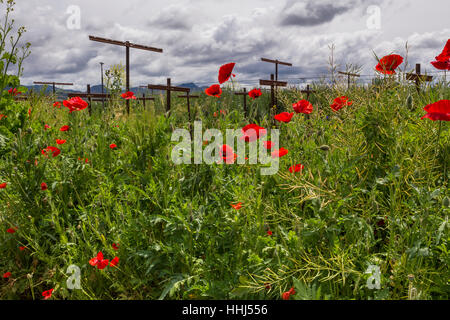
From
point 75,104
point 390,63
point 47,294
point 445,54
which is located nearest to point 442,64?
point 445,54

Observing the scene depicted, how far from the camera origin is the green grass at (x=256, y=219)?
1.56 meters

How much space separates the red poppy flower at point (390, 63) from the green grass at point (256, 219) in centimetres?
12

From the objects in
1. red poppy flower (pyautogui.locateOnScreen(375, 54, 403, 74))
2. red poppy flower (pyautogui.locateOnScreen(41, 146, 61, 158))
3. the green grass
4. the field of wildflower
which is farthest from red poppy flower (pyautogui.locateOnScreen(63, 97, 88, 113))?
red poppy flower (pyautogui.locateOnScreen(375, 54, 403, 74))

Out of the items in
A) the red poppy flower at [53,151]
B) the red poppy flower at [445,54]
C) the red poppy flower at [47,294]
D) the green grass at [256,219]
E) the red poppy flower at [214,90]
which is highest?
the red poppy flower at [445,54]

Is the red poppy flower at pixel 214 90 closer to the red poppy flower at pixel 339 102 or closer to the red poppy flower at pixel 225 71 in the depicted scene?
the red poppy flower at pixel 225 71

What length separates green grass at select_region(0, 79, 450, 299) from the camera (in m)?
1.56

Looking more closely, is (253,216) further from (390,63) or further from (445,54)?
(445,54)

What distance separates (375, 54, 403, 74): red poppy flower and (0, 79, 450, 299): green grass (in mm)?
125

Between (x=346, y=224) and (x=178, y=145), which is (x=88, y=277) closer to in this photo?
(x=178, y=145)

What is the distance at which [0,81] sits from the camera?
2646 millimetres

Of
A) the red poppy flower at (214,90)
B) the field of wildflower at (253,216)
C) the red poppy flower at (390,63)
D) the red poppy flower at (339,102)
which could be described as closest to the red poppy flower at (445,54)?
the field of wildflower at (253,216)

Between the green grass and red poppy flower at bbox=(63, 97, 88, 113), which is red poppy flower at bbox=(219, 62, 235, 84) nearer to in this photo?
the green grass

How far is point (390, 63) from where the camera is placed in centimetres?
216
